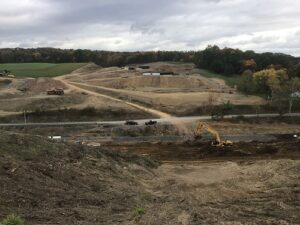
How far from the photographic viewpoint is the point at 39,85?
328ft

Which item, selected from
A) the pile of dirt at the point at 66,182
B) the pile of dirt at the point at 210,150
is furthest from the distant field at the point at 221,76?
the pile of dirt at the point at 66,182

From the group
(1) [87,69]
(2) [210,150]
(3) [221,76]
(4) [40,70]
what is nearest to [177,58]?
(1) [87,69]

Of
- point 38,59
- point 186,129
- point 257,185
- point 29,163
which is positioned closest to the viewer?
point 29,163

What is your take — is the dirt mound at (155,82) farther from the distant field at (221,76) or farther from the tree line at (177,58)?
the tree line at (177,58)

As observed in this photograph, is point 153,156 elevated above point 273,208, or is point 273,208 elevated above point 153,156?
point 273,208

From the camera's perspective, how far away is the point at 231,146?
49.3 m

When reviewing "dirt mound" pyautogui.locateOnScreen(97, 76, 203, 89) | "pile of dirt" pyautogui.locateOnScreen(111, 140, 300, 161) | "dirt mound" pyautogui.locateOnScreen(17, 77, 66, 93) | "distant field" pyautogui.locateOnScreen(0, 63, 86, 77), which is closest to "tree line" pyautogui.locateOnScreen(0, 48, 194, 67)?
"distant field" pyautogui.locateOnScreen(0, 63, 86, 77)

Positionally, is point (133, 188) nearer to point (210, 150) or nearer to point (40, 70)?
point (210, 150)

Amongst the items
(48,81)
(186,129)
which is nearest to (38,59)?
(48,81)

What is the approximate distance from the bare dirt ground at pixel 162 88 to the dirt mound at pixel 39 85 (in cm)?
599

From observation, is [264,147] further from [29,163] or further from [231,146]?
[29,163]

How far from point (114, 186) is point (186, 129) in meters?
41.2

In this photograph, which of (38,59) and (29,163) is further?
(38,59)

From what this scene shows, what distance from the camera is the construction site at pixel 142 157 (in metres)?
19.0
